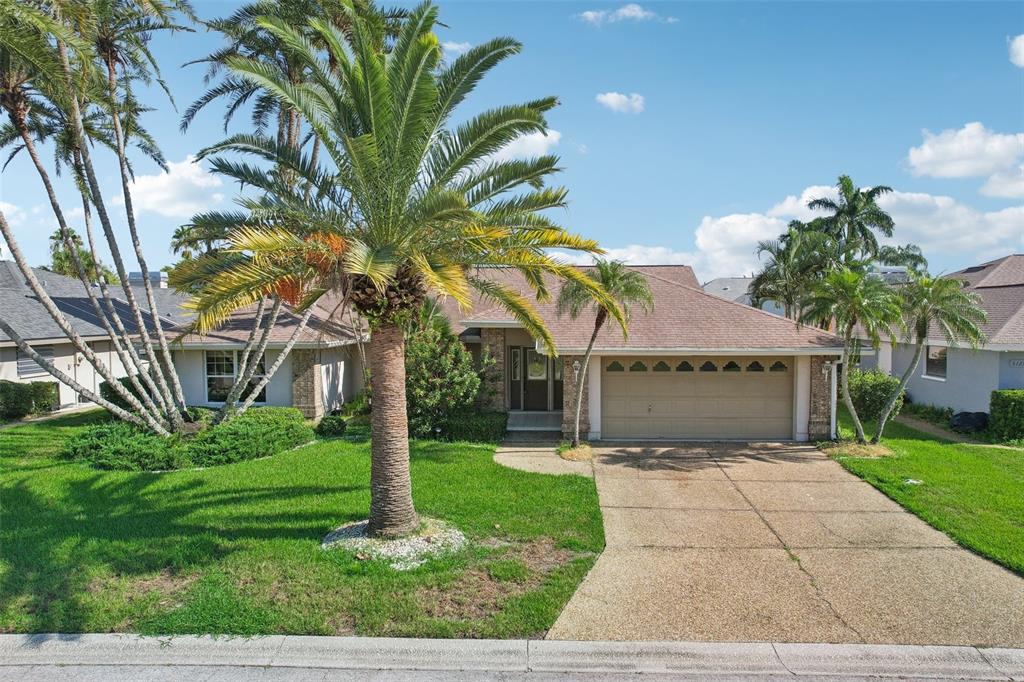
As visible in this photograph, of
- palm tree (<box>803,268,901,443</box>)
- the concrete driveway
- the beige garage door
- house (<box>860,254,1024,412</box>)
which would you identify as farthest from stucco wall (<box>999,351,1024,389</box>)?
the concrete driveway

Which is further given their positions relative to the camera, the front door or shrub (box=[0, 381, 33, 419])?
the front door

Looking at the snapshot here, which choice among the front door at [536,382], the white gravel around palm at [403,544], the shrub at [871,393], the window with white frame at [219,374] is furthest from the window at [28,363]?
the shrub at [871,393]

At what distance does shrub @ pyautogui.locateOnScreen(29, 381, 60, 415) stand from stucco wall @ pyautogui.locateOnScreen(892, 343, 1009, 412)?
85.7 feet

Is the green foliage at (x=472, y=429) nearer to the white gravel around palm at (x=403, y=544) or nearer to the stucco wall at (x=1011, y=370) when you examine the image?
the white gravel around palm at (x=403, y=544)

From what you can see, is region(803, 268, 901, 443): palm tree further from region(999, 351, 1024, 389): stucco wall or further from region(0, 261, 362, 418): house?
region(0, 261, 362, 418): house

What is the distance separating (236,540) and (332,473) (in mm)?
3551

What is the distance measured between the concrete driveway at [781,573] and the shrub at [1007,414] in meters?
6.89

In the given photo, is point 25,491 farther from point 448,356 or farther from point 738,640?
point 738,640

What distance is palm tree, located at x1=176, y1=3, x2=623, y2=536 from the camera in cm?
737

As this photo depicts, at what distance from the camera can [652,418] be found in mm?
15508

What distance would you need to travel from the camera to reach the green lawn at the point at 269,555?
6.34 meters

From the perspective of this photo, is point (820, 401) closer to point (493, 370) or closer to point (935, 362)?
point (935, 362)

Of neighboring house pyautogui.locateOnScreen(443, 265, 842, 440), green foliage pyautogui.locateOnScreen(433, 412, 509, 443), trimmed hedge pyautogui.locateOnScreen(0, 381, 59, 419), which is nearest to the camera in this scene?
neighboring house pyautogui.locateOnScreen(443, 265, 842, 440)

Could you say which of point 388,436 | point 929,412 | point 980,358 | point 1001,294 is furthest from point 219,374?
point 1001,294
